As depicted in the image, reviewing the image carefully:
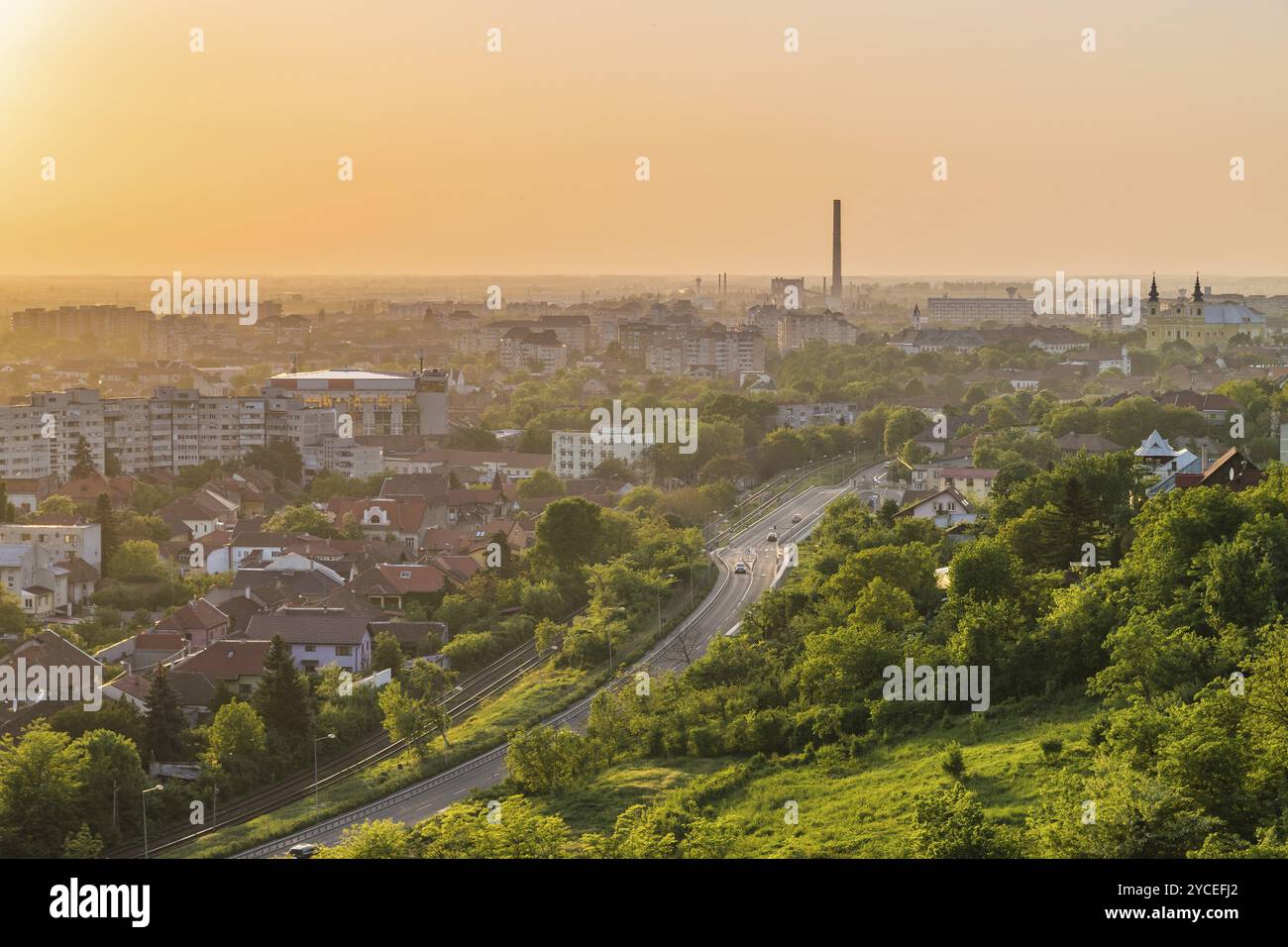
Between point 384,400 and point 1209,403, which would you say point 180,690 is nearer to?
point 1209,403

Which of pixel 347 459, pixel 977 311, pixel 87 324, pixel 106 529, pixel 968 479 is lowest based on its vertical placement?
pixel 106 529

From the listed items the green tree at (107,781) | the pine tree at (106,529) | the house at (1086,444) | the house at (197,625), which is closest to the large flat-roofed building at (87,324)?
the pine tree at (106,529)

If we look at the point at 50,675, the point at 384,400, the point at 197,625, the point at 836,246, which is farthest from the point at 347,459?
the point at 836,246

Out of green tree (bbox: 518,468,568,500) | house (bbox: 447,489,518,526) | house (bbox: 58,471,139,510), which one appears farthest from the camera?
green tree (bbox: 518,468,568,500)

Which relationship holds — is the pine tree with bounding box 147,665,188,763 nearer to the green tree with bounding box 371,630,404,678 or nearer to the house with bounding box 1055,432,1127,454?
the green tree with bounding box 371,630,404,678

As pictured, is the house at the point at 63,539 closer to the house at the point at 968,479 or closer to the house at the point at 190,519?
the house at the point at 190,519

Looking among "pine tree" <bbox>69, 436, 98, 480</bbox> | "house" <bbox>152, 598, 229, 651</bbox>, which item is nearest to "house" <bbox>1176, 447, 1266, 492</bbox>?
"house" <bbox>152, 598, 229, 651</bbox>

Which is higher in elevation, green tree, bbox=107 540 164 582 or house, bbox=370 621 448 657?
green tree, bbox=107 540 164 582

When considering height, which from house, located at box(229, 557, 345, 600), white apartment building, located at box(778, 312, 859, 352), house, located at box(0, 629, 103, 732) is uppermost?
white apartment building, located at box(778, 312, 859, 352)
